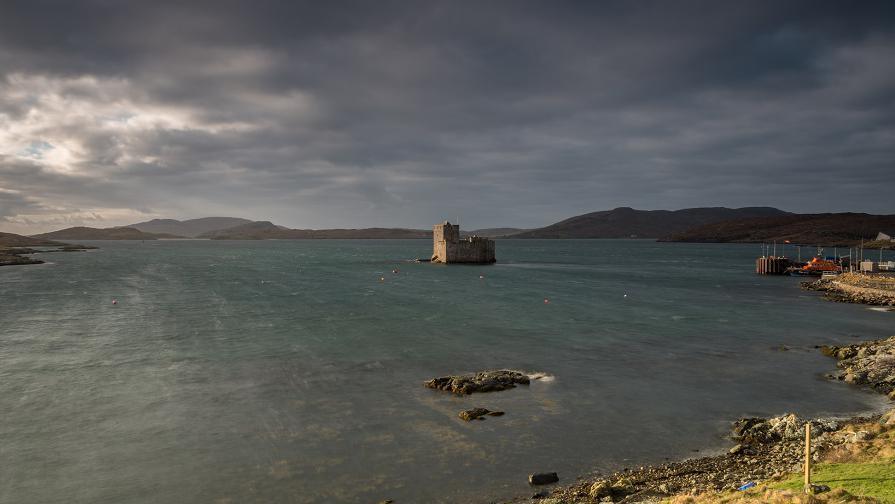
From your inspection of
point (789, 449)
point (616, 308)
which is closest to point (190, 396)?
point (789, 449)

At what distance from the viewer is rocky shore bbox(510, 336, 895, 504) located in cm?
1309

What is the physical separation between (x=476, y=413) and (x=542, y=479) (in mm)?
5208

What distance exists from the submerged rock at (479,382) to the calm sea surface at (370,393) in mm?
661

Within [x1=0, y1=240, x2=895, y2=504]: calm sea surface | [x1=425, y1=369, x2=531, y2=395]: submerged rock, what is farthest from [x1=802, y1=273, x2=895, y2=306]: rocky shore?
[x1=425, y1=369, x2=531, y2=395]: submerged rock

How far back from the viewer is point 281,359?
96.8 ft

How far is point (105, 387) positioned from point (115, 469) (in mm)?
9925

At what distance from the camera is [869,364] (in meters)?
25.0

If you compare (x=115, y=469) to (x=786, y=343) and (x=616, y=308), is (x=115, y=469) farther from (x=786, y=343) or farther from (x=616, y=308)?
(x=616, y=308)

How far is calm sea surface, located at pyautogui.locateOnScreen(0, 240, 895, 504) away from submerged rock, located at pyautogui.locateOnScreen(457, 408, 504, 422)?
1.49ft

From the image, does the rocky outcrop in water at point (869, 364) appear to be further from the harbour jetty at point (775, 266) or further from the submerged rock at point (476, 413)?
the harbour jetty at point (775, 266)

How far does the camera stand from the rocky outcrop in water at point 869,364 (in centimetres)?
2305

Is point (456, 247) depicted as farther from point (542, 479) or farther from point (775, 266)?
point (542, 479)

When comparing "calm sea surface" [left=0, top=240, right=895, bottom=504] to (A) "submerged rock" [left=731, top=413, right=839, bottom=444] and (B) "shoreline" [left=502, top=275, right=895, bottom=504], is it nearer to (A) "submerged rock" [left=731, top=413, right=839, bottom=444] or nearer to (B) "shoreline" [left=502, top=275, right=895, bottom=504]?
(A) "submerged rock" [left=731, top=413, right=839, bottom=444]

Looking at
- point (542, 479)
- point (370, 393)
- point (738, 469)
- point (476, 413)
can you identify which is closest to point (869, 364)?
point (738, 469)
